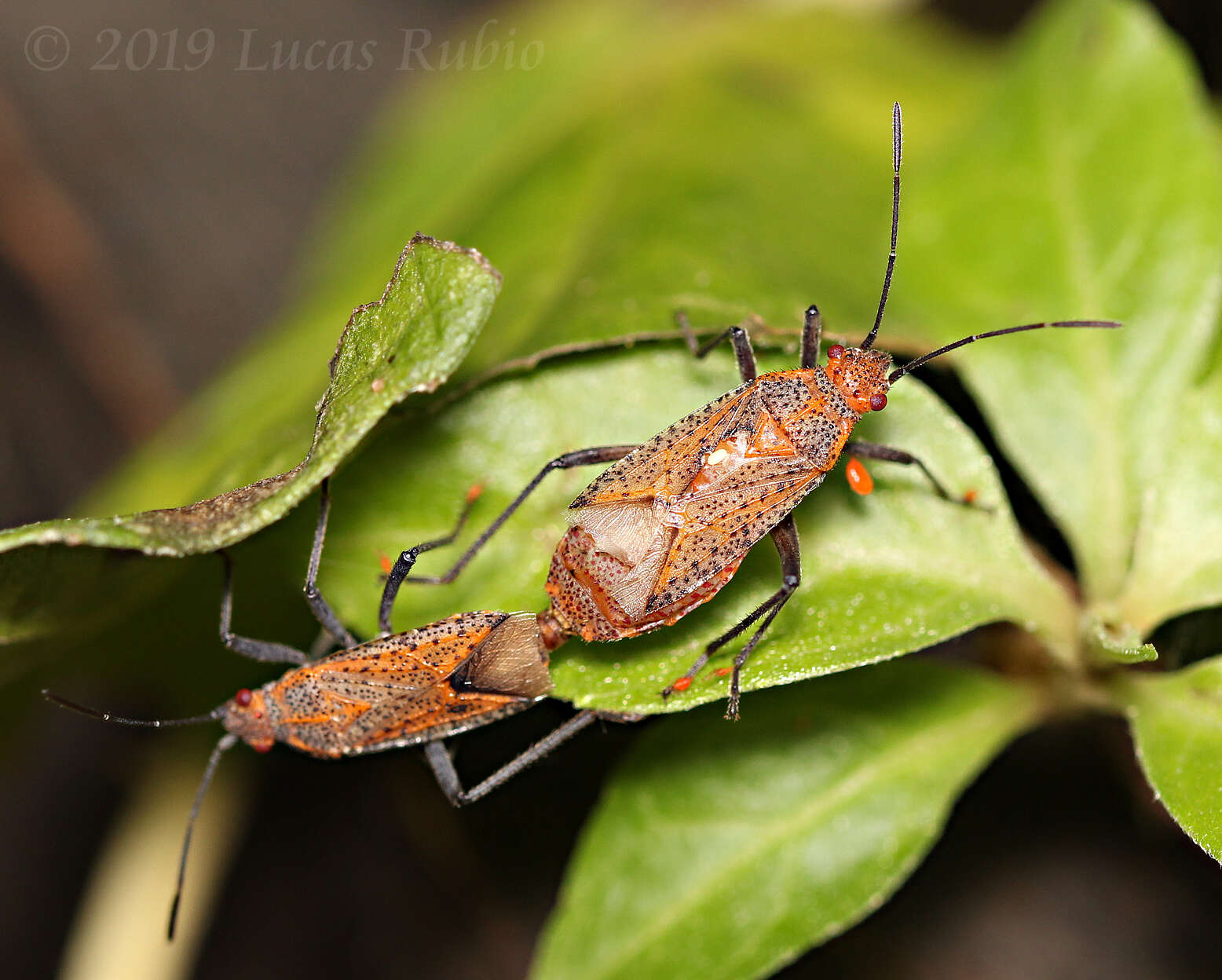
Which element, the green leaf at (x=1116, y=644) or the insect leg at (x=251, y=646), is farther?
the insect leg at (x=251, y=646)

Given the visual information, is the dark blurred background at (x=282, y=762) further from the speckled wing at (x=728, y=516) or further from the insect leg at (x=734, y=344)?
the insect leg at (x=734, y=344)

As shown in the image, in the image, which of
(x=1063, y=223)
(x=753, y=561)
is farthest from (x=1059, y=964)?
(x=1063, y=223)

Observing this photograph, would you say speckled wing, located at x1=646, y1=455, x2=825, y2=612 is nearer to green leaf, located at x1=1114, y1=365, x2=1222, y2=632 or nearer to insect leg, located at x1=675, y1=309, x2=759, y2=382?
insect leg, located at x1=675, y1=309, x2=759, y2=382

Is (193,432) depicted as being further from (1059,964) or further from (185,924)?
(1059,964)

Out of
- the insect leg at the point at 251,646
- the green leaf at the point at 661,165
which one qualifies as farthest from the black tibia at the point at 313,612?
→ the green leaf at the point at 661,165

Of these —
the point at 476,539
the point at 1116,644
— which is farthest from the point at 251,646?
the point at 1116,644

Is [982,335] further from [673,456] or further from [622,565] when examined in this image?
[622,565]

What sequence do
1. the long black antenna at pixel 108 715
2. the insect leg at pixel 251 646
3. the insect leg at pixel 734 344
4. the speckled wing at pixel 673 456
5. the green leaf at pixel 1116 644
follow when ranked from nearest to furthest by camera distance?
the green leaf at pixel 1116 644 → the insect leg at pixel 734 344 → the speckled wing at pixel 673 456 → the long black antenna at pixel 108 715 → the insect leg at pixel 251 646

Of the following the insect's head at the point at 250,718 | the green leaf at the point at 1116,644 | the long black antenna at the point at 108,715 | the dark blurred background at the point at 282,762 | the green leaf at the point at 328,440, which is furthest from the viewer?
the dark blurred background at the point at 282,762
